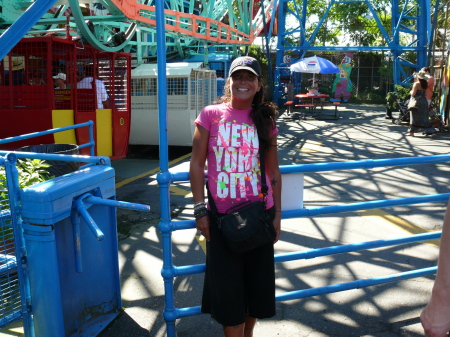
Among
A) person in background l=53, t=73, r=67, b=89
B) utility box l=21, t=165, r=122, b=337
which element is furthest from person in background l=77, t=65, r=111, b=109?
utility box l=21, t=165, r=122, b=337

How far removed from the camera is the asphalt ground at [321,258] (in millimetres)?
3506

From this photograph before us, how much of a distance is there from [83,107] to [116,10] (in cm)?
172

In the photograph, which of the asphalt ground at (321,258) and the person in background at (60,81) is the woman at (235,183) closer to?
the asphalt ground at (321,258)

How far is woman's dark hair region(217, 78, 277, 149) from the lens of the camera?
274 cm

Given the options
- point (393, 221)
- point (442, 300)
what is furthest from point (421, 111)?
point (442, 300)

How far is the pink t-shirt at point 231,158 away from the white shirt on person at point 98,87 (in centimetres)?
594

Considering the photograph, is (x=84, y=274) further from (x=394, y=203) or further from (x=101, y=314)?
(x=394, y=203)

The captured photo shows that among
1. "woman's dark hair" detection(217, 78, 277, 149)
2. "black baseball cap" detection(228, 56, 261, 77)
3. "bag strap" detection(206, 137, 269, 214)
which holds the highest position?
"black baseball cap" detection(228, 56, 261, 77)

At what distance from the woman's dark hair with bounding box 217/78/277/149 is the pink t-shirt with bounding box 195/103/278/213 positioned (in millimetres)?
43

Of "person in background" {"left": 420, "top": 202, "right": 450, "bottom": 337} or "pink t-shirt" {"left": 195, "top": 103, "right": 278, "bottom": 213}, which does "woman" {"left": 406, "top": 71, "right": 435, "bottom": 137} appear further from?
"person in background" {"left": 420, "top": 202, "right": 450, "bottom": 337}

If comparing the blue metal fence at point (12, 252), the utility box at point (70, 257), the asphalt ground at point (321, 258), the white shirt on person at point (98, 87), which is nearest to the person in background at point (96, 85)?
the white shirt on person at point (98, 87)

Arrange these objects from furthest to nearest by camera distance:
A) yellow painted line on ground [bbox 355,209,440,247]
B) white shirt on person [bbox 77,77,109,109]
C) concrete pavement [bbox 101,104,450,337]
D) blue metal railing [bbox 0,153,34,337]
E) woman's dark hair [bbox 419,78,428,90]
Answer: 1. woman's dark hair [bbox 419,78,428,90]
2. white shirt on person [bbox 77,77,109,109]
3. yellow painted line on ground [bbox 355,209,440,247]
4. concrete pavement [bbox 101,104,450,337]
5. blue metal railing [bbox 0,153,34,337]

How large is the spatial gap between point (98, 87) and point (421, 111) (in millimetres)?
8696

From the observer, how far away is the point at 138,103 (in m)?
10.7
